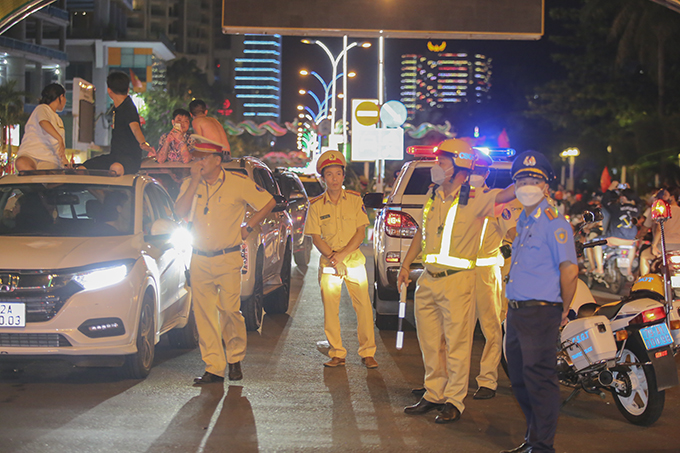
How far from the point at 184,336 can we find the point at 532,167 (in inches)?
192

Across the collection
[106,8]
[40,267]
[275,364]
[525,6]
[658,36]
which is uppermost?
[106,8]

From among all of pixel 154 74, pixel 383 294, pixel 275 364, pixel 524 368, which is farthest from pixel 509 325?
pixel 154 74

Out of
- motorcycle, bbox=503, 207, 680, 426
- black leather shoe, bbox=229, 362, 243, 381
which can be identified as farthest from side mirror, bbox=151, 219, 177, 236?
motorcycle, bbox=503, 207, 680, 426

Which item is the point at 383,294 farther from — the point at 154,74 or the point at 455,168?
the point at 154,74

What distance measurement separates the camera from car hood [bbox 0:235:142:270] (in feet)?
22.0

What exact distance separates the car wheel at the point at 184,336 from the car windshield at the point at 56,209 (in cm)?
164

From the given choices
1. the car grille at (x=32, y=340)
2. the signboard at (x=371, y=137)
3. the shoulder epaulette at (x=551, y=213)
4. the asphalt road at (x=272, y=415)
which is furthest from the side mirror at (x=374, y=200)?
the signboard at (x=371, y=137)

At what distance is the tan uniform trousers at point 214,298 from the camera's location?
7.11m

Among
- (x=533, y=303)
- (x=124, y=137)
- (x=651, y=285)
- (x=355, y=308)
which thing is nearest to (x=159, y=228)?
(x=355, y=308)

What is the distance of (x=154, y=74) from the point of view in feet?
301

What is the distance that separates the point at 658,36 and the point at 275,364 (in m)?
40.8

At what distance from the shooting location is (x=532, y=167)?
17.3ft

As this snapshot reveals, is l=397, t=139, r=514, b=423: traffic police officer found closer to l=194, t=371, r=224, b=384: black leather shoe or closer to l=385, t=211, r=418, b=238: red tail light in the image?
l=194, t=371, r=224, b=384: black leather shoe

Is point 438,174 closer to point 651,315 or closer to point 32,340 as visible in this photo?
point 651,315
